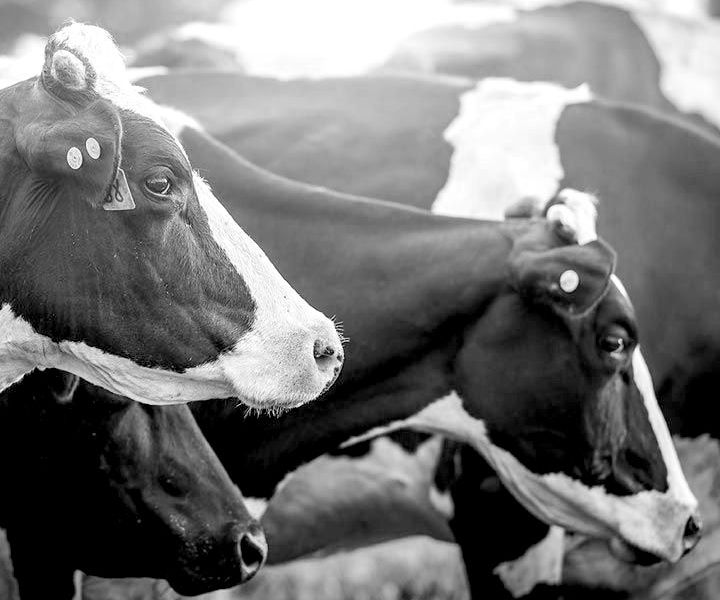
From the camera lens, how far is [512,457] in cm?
276

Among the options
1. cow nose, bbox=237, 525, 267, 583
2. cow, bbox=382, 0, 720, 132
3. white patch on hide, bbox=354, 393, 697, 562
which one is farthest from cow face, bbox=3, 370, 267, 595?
cow, bbox=382, 0, 720, 132

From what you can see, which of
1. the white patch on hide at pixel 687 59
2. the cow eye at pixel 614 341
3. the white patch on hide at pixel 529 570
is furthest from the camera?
the white patch on hide at pixel 687 59

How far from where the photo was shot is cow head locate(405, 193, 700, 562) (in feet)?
8.65

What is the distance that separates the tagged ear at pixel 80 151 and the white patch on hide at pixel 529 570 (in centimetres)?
173

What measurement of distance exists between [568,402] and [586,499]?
0.24 metres

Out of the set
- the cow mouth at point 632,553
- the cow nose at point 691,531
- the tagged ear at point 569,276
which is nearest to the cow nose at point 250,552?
the tagged ear at point 569,276

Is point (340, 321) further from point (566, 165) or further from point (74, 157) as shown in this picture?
point (566, 165)

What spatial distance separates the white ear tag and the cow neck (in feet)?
2.69

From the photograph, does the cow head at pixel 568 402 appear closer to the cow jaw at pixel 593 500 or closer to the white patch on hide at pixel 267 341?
the cow jaw at pixel 593 500

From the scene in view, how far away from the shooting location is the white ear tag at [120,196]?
1873 millimetres

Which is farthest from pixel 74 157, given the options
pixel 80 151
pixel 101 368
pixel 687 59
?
pixel 687 59

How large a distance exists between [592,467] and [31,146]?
1.41 metres

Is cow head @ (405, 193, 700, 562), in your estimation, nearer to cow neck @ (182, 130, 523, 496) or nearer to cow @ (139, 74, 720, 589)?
cow neck @ (182, 130, 523, 496)

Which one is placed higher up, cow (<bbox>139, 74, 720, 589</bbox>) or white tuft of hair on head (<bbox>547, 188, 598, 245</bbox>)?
white tuft of hair on head (<bbox>547, 188, 598, 245</bbox>)
